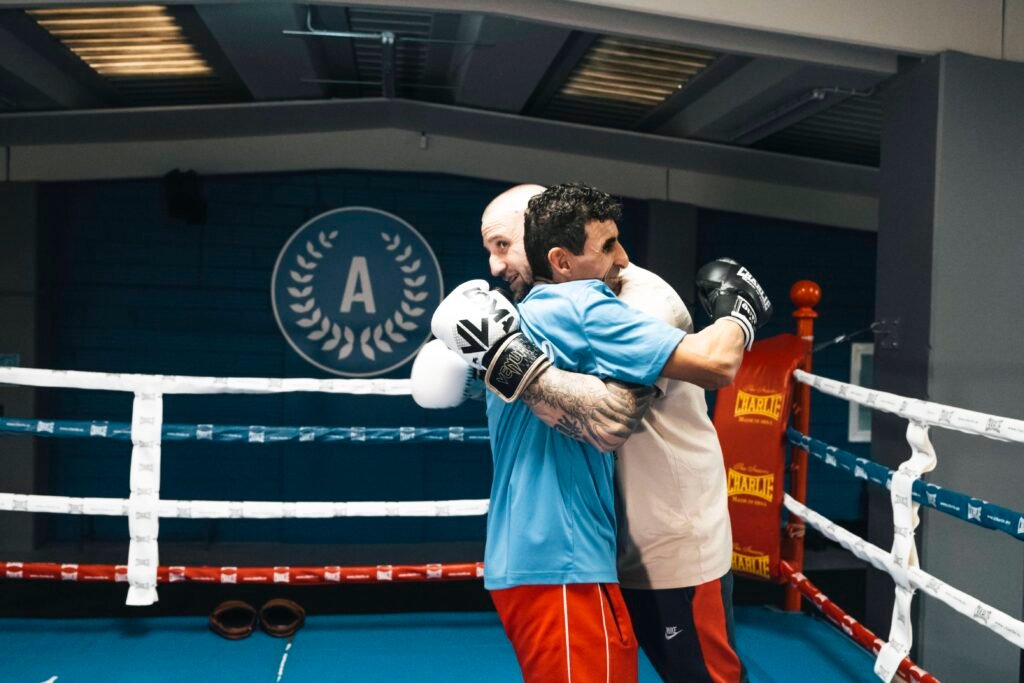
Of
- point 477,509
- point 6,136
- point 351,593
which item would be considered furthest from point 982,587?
point 6,136

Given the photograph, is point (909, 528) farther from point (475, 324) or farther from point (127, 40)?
point (127, 40)

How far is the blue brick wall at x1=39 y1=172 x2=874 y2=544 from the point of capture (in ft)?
17.9

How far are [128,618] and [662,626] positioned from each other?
2.31 meters

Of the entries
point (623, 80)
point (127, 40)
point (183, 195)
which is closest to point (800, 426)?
point (623, 80)

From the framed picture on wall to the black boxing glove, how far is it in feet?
16.1

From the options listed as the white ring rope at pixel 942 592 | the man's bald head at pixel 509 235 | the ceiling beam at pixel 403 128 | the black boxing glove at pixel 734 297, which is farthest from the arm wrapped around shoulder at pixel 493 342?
the ceiling beam at pixel 403 128

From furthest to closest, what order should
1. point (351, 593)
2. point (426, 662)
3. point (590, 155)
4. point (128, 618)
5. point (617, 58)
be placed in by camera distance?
1. point (590, 155)
2. point (617, 58)
3. point (351, 593)
4. point (128, 618)
5. point (426, 662)

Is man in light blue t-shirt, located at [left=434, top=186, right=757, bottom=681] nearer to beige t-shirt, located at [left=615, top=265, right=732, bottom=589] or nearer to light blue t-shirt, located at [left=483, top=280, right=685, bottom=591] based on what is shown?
light blue t-shirt, located at [left=483, top=280, right=685, bottom=591]

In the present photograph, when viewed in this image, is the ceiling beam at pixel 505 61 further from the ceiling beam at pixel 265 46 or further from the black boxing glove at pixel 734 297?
the black boxing glove at pixel 734 297

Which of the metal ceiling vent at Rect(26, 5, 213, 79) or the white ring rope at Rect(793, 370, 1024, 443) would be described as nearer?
the white ring rope at Rect(793, 370, 1024, 443)

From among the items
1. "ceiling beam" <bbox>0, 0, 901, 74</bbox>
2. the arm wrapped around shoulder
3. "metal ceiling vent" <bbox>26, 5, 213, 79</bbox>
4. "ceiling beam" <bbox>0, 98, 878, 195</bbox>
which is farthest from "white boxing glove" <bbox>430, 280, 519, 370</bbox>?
"ceiling beam" <bbox>0, 98, 878, 195</bbox>

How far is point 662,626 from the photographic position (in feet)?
5.37

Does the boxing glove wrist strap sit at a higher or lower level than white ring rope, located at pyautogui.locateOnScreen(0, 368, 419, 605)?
higher

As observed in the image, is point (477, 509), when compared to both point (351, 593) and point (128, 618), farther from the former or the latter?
point (128, 618)
